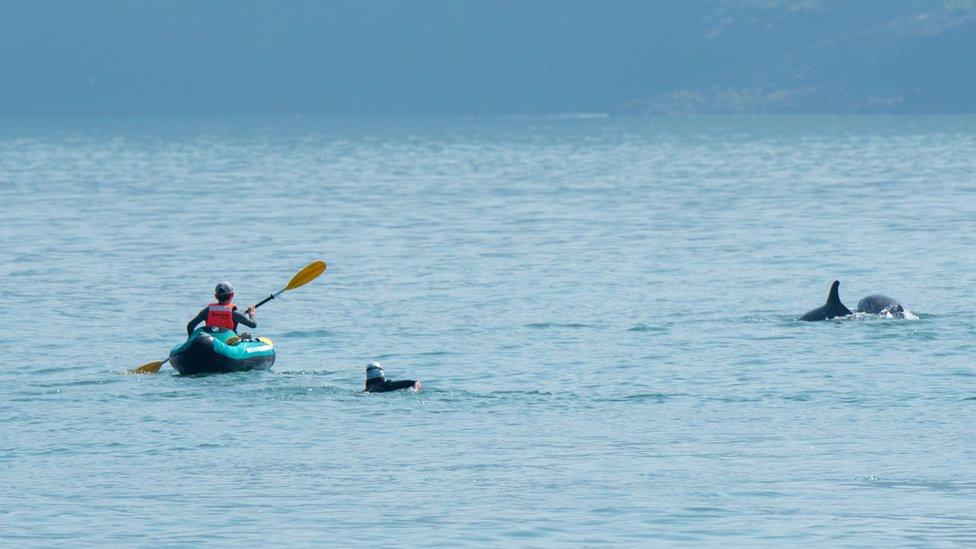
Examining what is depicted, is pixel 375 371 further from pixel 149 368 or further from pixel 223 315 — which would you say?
pixel 149 368

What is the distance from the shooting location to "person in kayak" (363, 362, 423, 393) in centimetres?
2942

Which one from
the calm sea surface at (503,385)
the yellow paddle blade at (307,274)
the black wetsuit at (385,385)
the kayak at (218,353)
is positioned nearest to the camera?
the calm sea surface at (503,385)

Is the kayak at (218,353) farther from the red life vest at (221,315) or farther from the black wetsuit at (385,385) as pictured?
the black wetsuit at (385,385)

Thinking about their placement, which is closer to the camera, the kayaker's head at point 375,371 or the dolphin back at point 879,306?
the kayaker's head at point 375,371

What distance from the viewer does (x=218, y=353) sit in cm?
3144

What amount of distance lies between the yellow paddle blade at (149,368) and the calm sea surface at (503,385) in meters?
0.35

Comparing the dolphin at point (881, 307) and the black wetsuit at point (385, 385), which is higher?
the dolphin at point (881, 307)

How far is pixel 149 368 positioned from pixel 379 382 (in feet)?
17.0

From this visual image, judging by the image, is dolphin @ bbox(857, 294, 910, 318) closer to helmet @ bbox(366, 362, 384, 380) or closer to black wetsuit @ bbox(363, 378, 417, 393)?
black wetsuit @ bbox(363, 378, 417, 393)

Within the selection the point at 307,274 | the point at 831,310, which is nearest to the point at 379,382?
the point at 307,274

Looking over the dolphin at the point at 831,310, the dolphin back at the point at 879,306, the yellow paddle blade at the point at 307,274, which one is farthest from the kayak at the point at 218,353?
the dolphin back at the point at 879,306

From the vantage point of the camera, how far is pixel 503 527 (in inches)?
832

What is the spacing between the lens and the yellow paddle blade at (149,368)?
3231 centimetres

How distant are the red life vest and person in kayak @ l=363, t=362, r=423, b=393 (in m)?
3.63
